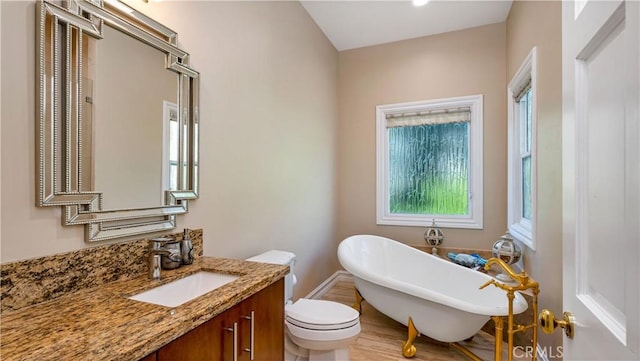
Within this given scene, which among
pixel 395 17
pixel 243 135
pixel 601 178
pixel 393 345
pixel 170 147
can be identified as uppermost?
pixel 395 17

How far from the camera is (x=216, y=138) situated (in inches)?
70.6

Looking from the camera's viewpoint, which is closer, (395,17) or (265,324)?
(265,324)

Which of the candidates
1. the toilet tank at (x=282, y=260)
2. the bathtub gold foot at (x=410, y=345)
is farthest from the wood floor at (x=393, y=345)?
the toilet tank at (x=282, y=260)

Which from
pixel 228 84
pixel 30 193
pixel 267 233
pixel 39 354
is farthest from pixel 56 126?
pixel 267 233

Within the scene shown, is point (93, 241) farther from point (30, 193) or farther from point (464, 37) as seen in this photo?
point (464, 37)

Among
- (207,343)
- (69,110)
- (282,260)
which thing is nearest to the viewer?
(207,343)

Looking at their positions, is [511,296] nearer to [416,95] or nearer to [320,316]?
[320,316]

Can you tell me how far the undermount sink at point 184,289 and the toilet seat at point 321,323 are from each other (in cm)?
64

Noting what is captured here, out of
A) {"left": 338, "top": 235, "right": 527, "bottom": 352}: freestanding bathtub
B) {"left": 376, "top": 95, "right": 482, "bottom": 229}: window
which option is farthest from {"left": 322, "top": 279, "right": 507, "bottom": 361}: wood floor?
{"left": 376, "top": 95, "right": 482, "bottom": 229}: window

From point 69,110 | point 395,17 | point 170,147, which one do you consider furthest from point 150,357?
point 395,17

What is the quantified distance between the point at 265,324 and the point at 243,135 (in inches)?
48.4

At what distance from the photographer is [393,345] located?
2307 millimetres

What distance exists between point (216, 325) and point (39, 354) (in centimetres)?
44

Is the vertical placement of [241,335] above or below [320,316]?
above
